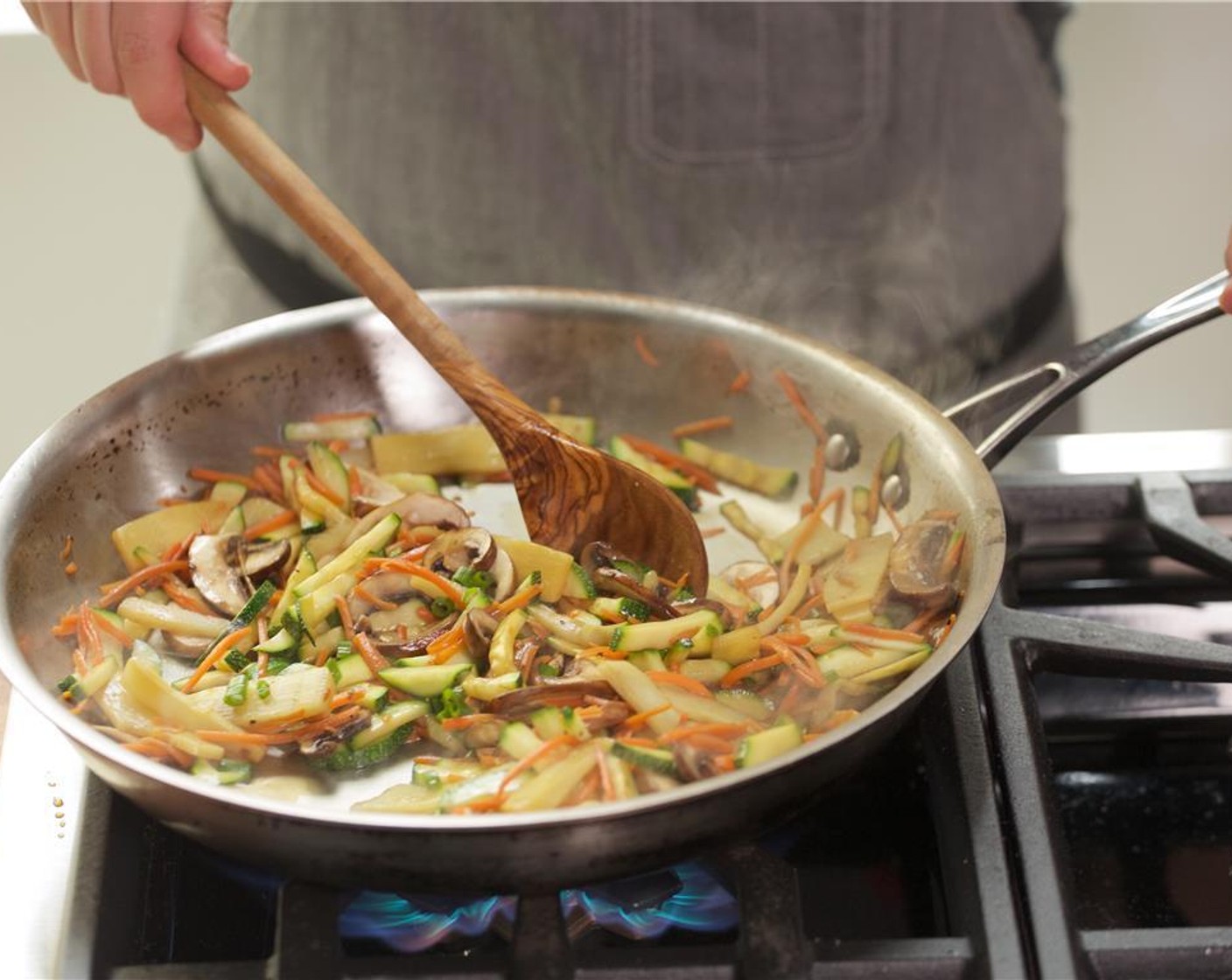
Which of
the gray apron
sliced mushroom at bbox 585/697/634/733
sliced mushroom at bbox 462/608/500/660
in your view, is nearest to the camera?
sliced mushroom at bbox 585/697/634/733

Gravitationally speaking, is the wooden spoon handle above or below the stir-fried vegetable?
above

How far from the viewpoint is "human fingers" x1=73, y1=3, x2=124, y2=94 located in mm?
1491

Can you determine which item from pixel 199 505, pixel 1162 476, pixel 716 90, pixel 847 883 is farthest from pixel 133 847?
pixel 716 90

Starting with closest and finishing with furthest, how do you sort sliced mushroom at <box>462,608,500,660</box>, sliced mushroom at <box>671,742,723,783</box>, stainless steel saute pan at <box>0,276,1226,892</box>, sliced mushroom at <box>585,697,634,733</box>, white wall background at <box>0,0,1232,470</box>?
stainless steel saute pan at <box>0,276,1226,892</box>
sliced mushroom at <box>671,742,723,783</box>
sliced mushroom at <box>585,697,634,733</box>
sliced mushroom at <box>462,608,500,660</box>
white wall background at <box>0,0,1232,470</box>

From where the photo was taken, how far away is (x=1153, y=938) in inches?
41.7

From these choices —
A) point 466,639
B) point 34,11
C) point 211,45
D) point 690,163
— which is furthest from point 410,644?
point 690,163

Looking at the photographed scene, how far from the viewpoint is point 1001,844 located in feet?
3.73

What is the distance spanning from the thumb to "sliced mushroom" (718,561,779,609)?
0.77m

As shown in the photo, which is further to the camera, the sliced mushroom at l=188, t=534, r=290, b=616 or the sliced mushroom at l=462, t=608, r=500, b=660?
the sliced mushroom at l=188, t=534, r=290, b=616

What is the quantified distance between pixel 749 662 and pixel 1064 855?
14.3 inches

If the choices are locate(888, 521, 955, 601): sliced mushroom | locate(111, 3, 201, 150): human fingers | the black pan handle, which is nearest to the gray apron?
locate(111, 3, 201, 150): human fingers

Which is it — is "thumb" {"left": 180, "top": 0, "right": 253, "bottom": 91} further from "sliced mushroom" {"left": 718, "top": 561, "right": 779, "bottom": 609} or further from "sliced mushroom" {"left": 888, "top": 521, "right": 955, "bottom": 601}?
"sliced mushroom" {"left": 888, "top": 521, "right": 955, "bottom": 601}

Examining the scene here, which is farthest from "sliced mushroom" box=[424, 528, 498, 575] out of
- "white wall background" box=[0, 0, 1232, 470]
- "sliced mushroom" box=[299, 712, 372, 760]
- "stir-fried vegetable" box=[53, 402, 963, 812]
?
"white wall background" box=[0, 0, 1232, 470]

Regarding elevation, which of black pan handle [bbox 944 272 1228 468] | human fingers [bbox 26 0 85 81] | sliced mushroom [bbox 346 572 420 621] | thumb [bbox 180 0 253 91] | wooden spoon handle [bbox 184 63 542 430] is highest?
human fingers [bbox 26 0 85 81]
